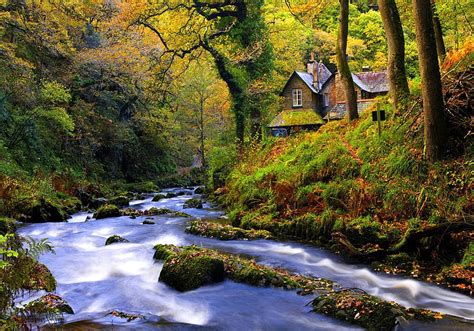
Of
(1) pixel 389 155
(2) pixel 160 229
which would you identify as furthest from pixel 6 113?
(1) pixel 389 155

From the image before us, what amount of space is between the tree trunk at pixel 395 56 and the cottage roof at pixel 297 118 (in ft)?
63.3

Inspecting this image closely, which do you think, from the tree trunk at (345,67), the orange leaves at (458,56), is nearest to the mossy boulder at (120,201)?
the tree trunk at (345,67)

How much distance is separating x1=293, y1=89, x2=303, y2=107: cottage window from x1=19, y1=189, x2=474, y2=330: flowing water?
3001 cm

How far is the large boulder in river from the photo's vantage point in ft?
24.9

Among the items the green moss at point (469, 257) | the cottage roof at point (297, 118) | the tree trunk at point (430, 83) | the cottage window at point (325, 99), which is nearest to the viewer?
the green moss at point (469, 257)

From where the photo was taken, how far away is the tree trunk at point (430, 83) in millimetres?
9641

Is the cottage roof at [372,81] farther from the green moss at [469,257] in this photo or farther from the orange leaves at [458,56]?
the green moss at [469,257]

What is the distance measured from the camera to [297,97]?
40.0 m

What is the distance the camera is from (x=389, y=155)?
11.4 m

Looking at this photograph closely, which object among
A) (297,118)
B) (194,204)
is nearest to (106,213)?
(194,204)

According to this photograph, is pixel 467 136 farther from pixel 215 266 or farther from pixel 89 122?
pixel 89 122

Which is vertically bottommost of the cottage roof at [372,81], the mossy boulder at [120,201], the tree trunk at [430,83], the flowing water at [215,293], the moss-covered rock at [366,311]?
the flowing water at [215,293]

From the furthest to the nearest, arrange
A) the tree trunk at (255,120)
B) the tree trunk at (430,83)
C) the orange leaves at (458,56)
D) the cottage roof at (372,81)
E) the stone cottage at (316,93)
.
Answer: the cottage roof at (372,81) < the stone cottage at (316,93) < the tree trunk at (255,120) < the orange leaves at (458,56) < the tree trunk at (430,83)

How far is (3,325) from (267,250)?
6708 millimetres
